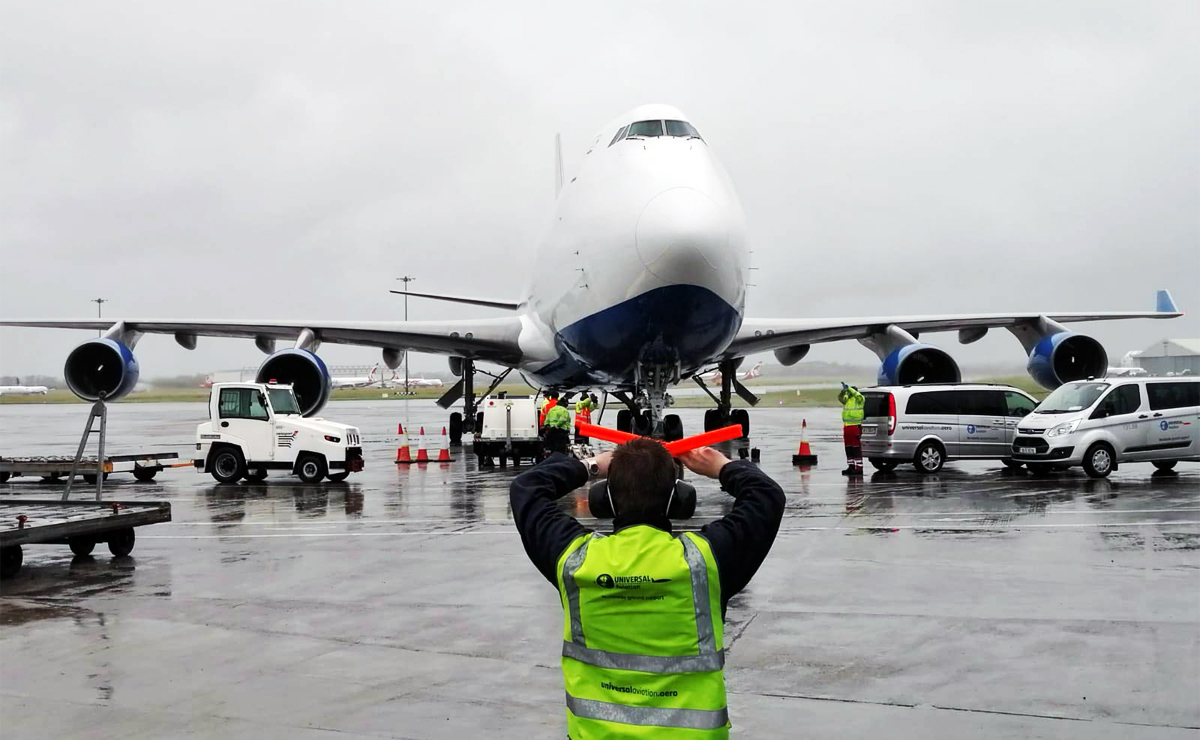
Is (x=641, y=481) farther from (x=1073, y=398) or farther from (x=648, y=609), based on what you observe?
(x=1073, y=398)

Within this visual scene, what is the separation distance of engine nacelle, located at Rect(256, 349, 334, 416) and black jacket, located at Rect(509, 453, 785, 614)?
1768 centimetres

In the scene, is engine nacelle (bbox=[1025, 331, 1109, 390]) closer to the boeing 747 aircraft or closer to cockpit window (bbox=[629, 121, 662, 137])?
the boeing 747 aircraft

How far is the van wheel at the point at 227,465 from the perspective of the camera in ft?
55.6

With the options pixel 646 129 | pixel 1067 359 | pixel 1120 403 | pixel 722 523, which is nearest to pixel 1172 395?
pixel 1120 403

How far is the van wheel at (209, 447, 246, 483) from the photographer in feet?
55.6

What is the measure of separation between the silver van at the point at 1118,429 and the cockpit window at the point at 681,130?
659cm

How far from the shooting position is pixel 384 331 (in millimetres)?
22703

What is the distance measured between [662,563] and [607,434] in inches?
22.4

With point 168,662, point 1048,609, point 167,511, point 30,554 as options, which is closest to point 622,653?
point 168,662

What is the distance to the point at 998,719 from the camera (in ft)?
15.7

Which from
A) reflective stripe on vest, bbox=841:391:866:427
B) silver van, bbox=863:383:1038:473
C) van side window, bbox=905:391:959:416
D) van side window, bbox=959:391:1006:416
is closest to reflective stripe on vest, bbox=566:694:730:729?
reflective stripe on vest, bbox=841:391:866:427

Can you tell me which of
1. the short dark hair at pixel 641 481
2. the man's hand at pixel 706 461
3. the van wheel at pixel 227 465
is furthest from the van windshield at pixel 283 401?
the short dark hair at pixel 641 481

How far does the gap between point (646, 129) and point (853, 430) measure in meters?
5.61

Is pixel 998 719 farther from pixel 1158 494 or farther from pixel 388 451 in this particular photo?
pixel 388 451
